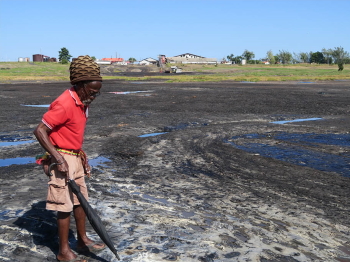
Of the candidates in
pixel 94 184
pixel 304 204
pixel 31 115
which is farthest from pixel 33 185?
pixel 31 115

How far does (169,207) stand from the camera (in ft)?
19.4

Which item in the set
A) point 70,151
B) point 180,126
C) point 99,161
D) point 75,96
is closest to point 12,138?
point 99,161

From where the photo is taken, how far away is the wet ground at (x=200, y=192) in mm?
4711

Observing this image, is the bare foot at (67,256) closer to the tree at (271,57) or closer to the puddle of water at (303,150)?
the puddle of water at (303,150)

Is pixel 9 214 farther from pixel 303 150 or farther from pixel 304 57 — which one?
pixel 304 57

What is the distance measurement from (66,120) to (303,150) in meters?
6.88

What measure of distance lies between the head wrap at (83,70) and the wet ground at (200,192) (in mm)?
1652

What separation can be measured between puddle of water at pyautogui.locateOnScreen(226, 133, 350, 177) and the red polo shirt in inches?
205

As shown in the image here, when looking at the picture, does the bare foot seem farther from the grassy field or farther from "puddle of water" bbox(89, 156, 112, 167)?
the grassy field

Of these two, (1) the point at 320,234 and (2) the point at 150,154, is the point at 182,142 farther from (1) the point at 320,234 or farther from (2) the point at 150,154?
(1) the point at 320,234

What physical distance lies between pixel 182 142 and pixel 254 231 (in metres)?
5.82

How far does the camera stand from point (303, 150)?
995 cm

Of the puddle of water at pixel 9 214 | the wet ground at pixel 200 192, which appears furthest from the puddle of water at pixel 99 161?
the puddle of water at pixel 9 214

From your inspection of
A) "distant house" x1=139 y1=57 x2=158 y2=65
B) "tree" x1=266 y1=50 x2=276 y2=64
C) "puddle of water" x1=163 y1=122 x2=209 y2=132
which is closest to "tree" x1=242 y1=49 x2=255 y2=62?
"tree" x1=266 y1=50 x2=276 y2=64
